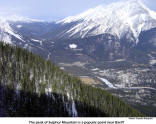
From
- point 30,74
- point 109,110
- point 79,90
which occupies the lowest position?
point 109,110

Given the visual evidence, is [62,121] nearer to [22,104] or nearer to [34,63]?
[22,104]

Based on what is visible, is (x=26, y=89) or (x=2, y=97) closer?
(x=2, y=97)

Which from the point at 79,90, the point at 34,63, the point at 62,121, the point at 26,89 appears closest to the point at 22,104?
the point at 26,89

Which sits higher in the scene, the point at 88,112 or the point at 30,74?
the point at 30,74

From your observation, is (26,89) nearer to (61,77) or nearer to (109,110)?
(61,77)

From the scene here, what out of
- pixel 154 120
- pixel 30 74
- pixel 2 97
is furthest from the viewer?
pixel 30 74

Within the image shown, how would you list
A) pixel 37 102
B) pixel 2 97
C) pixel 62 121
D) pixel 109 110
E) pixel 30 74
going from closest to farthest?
pixel 62 121 < pixel 2 97 < pixel 37 102 < pixel 30 74 < pixel 109 110
